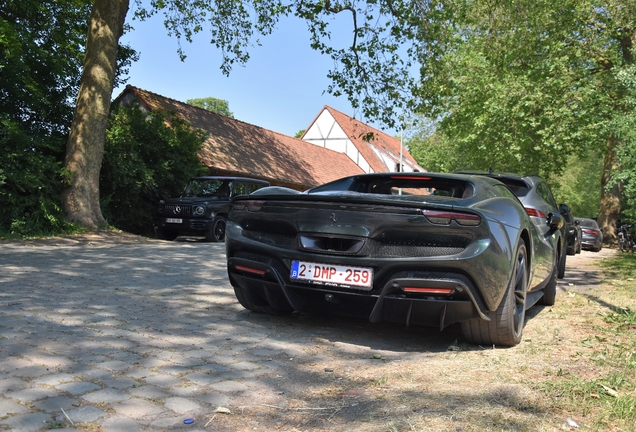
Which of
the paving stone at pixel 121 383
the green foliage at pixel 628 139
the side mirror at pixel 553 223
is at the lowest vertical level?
the paving stone at pixel 121 383

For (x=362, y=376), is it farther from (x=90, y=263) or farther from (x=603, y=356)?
(x=90, y=263)

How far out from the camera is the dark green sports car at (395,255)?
4.09m

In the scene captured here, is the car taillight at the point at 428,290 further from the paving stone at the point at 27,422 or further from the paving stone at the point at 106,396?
the paving stone at the point at 27,422

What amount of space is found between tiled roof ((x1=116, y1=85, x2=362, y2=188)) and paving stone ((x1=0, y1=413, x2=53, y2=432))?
75.4 ft

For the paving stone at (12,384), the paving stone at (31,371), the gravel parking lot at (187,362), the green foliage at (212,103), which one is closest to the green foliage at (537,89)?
the gravel parking lot at (187,362)

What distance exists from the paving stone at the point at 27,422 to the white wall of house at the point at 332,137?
159 feet

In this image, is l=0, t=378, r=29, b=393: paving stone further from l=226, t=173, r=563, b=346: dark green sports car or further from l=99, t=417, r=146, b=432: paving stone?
l=226, t=173, r=563, b=346: dark green sports car

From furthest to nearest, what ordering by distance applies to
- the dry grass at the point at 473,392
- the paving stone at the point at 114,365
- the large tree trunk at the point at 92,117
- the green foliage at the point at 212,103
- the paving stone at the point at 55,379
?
the green foliage at the point at 212,103, the large tree trunk at the point at 92,117, the paving stone at the point at 114,365, the paving stone at the point at 55,379, the dry grass at the point at 473,392

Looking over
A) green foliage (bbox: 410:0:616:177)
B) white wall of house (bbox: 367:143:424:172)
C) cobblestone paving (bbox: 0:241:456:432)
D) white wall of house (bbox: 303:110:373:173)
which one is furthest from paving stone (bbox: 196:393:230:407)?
white wall of house (bbox: 367:143:424:172)

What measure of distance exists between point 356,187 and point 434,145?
1866 inches

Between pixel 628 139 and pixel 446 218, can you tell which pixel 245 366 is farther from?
pixel 628 139

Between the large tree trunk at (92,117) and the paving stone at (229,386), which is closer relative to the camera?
the paving stone at (229,386)

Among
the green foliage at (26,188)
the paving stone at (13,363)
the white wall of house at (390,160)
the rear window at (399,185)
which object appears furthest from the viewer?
the white wall of house at (390,160)

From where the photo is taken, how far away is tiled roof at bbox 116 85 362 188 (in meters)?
27.3
